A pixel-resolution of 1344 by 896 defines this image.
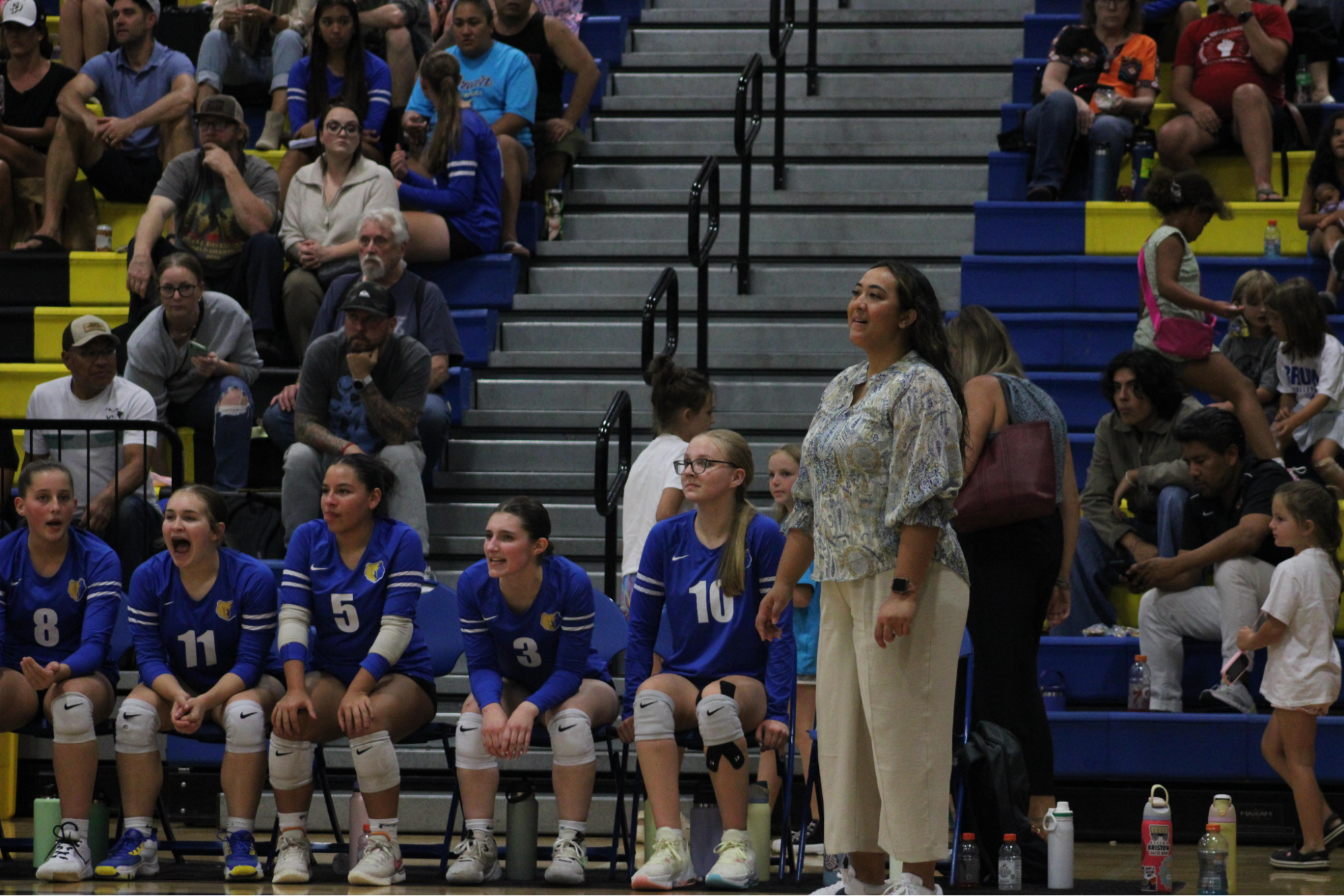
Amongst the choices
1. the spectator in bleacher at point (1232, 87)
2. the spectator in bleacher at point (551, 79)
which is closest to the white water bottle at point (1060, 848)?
the spectator in bleacher at point (1232, 87)

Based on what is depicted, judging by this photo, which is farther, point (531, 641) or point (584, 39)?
point (584, 39)

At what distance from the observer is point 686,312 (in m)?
8.73

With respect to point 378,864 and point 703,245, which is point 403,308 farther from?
point 378,864

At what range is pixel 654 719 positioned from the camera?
5395mm

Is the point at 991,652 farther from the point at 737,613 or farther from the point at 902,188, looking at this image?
the point at 902,188

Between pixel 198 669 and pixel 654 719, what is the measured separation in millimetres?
1573

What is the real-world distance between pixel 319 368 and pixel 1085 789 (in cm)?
341

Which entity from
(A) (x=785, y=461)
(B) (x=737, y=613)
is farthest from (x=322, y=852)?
(A) (x=785, y=461)

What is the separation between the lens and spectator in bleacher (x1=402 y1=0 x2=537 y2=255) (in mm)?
8984

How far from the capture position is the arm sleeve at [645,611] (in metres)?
5.65

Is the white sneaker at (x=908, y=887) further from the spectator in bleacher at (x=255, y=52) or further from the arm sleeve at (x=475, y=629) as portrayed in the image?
the spectator in bleacher at (x=255, y=52)

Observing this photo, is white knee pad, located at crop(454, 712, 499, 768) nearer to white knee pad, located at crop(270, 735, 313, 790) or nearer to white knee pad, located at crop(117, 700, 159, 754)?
white knee pad, located at crop(270, 735, 313, 790)

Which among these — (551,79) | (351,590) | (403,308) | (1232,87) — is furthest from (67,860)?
(1232,87)

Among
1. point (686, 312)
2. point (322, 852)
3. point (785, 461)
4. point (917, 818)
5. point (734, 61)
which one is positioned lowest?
point (322, 852)
